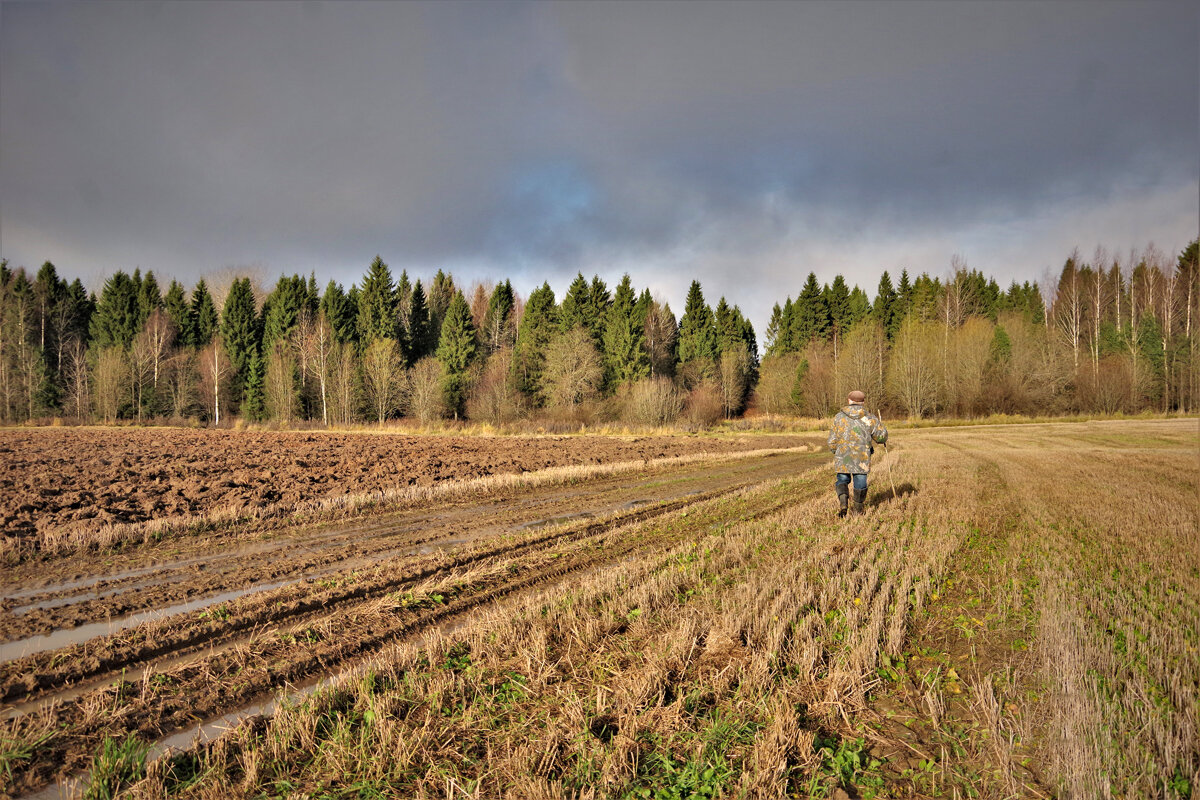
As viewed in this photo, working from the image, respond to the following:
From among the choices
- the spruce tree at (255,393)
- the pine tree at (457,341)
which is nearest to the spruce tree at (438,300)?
the pine tree at (457,341)

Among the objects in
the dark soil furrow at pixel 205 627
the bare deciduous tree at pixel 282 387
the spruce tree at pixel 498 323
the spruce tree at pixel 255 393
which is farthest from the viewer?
the spruce tree at pixel 498 323

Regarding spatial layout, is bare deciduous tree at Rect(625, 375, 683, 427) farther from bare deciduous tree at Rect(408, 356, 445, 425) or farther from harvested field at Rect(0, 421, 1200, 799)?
harvested field at Rect(0, 421, 1200, 799)

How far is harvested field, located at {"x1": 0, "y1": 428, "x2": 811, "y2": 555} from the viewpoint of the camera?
9.60m

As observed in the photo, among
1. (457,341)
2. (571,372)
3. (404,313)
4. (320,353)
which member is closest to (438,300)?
(404,313)

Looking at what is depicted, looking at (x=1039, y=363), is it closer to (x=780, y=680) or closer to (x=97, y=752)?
(x=780, y=680)

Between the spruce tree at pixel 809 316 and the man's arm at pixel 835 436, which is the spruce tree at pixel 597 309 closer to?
the spruce tree at pixel 809 316

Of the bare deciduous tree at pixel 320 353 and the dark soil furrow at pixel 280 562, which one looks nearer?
the dark soil furrow at pixel 280 562

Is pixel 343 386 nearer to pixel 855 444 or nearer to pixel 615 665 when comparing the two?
pixel 855 444

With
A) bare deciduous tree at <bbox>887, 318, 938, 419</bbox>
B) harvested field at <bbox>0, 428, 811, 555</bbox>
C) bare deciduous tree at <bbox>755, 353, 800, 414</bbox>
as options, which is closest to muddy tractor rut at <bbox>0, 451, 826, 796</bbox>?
harvested field at <bbox>0, 428, 811, 555</bbox>

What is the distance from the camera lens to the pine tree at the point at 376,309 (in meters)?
53.1

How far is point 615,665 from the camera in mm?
4395

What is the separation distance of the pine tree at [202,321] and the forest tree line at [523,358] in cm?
15

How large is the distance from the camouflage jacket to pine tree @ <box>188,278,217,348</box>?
2469 inches

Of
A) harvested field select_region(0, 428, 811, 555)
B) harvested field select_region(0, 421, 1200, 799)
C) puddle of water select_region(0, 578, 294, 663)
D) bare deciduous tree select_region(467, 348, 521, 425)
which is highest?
bare deciduous tree select_region(467, 348, 521, 425)
